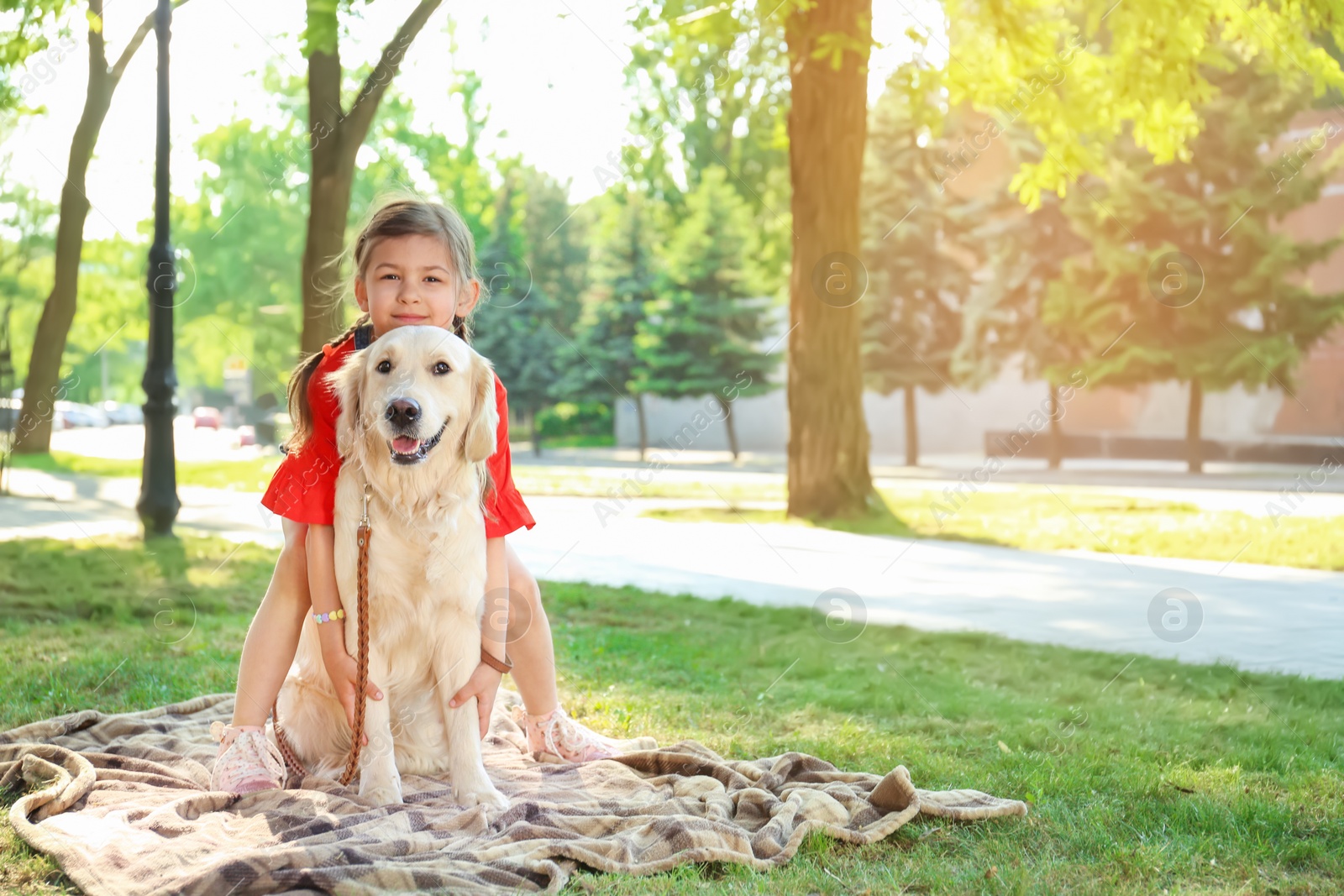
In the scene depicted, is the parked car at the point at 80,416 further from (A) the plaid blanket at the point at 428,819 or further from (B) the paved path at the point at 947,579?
(A) the plaid blanket at the point at 428,819

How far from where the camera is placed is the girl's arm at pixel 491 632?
3.71 m

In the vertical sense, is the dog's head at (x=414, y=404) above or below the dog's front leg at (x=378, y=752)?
above

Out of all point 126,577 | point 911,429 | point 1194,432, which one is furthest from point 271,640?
point 911,429

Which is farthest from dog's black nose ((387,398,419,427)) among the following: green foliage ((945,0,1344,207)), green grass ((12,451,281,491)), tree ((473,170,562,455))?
tree ((473,170,562,455))

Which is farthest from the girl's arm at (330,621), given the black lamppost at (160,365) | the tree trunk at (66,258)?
the tree trunk at (66,258)

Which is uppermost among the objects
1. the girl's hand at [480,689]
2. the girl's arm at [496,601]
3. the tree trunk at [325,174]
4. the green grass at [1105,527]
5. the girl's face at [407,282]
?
the tree trunk at [325,174]

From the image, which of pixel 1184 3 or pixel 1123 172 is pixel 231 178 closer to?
pixel 1123 172

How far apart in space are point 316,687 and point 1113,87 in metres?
10.9

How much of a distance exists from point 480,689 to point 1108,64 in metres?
11.0

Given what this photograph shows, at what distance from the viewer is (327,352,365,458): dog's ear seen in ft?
11.8

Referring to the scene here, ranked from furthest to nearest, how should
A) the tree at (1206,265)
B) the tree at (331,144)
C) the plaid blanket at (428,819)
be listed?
the tree at (1206,265) → the tree at (331,144) → the plaid blanket at (428,819)

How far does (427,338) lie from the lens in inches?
139

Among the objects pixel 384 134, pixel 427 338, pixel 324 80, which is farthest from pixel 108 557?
pixel 384 134

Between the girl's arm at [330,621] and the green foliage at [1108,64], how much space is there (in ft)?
27.5
